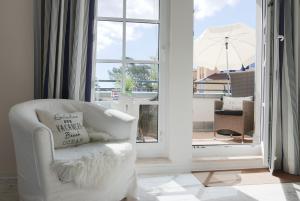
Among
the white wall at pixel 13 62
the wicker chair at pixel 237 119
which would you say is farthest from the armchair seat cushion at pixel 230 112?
the white wall at pixel 13 62

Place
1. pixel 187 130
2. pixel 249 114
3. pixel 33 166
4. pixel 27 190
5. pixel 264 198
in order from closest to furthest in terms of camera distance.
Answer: pixel 33 166 < pixel 27 190 < pixel 264 198 < pixel 187 130 < pixel 249 114

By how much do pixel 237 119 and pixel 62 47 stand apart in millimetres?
2625

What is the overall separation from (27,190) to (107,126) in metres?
0.73

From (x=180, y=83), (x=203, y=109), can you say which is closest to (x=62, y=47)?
(x=180, y=83)

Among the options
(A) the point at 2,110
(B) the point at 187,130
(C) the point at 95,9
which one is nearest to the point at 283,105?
(B) the point at 187,130

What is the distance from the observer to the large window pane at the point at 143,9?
10.1ft

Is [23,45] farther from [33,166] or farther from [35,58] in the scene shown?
[33,166]

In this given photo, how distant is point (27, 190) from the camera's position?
195cm

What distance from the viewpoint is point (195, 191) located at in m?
2.50

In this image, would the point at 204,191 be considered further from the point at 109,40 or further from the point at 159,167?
the point at 109,40

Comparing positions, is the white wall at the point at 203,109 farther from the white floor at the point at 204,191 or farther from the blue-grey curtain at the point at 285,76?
the white floor at the point at 204,191

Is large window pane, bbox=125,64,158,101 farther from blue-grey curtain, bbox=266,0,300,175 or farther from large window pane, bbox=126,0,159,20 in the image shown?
blue-grey curtain, bbox=266,0,300,175

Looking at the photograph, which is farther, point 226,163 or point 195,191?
point 226,163

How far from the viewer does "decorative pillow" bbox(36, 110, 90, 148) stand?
85.1 inches
